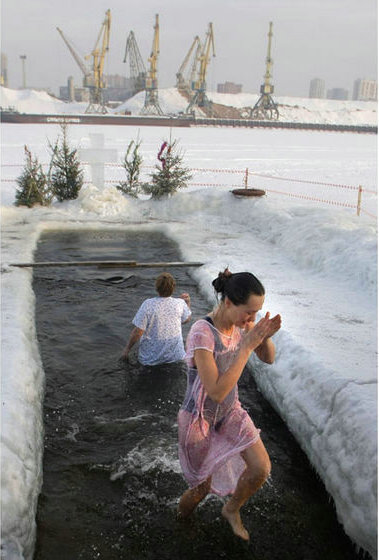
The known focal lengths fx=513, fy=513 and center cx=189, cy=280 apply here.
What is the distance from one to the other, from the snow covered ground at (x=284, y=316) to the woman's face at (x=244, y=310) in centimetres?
151

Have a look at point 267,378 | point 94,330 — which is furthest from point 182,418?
point 94,330

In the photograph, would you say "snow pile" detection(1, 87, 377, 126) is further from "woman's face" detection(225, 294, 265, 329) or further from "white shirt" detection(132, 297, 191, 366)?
"woman's face" detection(225, 294, 265, 329)

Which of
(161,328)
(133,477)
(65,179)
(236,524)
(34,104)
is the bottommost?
(133,477)

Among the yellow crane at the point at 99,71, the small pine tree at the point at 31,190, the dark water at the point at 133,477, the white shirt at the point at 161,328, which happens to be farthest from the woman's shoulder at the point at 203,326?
the yellow crane at the point at 99,71

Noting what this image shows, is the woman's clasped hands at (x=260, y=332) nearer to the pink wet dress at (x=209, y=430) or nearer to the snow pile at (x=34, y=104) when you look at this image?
the pink wet dress at (x=209, y=430)

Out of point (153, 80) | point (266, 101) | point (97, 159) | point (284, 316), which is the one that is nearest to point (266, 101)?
point (266, 101)

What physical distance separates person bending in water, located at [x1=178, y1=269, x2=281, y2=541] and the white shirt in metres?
2.13

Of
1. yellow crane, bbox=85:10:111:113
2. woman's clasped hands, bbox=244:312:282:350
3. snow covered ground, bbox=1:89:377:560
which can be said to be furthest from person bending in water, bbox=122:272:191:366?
yellow crane, bbox=85:10:111:113

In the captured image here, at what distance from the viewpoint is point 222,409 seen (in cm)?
281

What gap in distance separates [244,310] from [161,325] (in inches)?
100

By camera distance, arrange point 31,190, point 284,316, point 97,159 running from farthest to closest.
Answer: point 97,159
point 31,190
point 284,316

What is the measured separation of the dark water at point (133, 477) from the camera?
3.11 metres

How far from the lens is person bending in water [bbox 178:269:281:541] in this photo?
251cm

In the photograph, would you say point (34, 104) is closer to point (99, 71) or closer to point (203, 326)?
point (99, 71)
